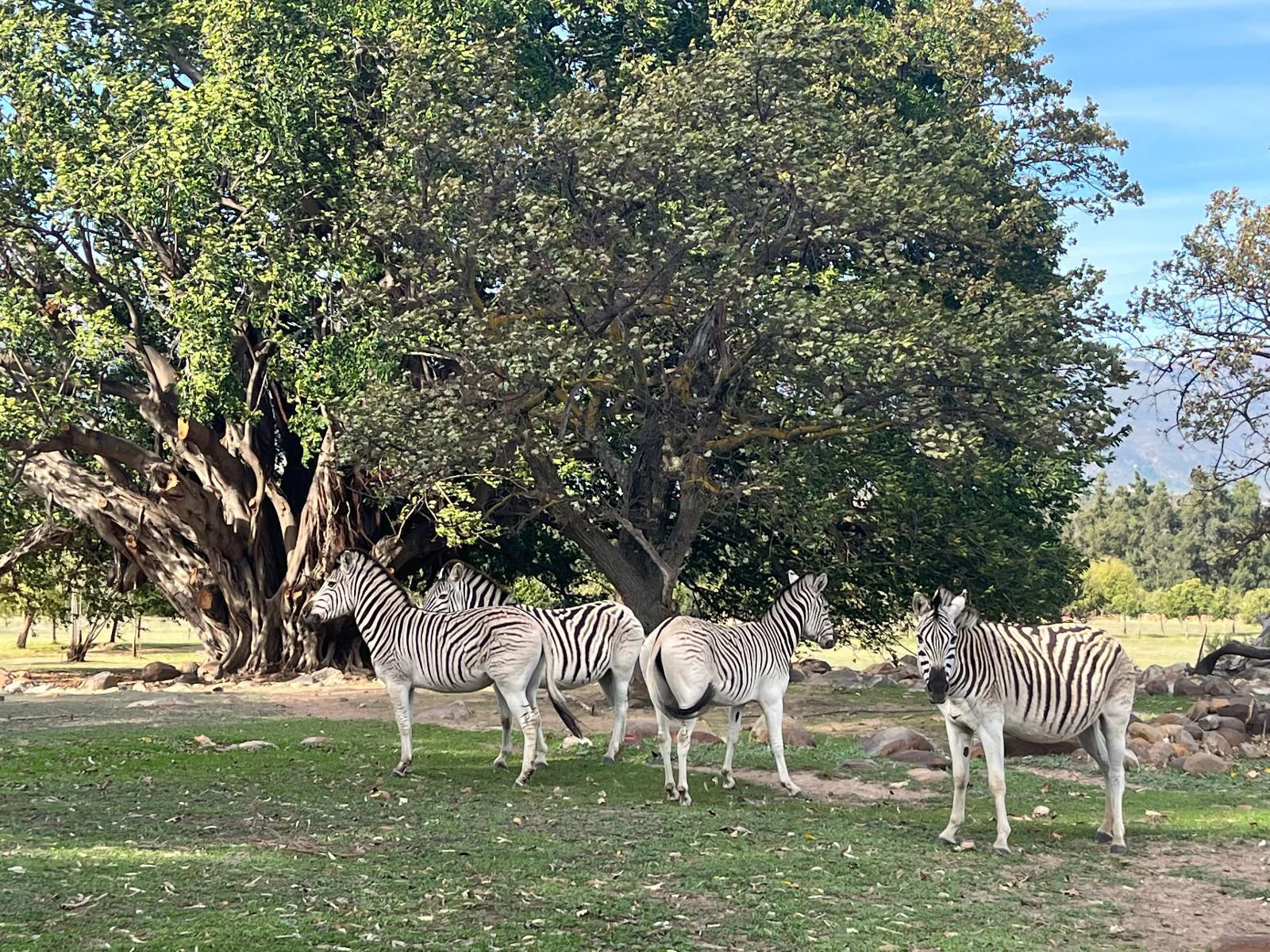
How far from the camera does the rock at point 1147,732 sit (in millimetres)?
16469

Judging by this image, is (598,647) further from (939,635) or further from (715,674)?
(939,635)

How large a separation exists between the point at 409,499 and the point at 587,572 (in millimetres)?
8508

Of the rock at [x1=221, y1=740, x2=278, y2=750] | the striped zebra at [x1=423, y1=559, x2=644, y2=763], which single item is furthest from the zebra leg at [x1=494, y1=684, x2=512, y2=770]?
the rock at [x1=221, y1=740, x2=278, y2=750]

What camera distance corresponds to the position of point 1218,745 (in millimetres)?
16438

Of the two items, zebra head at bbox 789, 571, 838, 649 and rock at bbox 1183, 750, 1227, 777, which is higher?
zebra head at bbox 789, 571, 838, 649

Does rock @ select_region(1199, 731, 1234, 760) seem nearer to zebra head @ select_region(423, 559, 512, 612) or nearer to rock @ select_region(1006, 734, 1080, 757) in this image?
rock @ select_region(1006, 734, 1080, 757)

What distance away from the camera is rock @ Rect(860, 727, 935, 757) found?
52.0 feet

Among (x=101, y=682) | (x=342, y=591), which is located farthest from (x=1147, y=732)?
(x=101, y=682)

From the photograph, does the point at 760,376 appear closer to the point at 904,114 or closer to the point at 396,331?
the point at 396,331

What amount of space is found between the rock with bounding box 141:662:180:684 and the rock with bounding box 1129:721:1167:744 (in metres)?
19.4

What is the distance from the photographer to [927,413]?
20031 mm

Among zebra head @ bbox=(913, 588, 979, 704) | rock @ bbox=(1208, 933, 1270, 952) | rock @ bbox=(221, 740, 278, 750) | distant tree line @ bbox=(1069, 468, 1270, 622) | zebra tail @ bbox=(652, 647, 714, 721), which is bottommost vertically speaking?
rock @ bbox=(221, 740, 278, 750)

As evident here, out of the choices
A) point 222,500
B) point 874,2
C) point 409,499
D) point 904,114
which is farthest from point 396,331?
Answer: point 874,2

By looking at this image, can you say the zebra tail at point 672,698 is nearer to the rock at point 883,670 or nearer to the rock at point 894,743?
the rock at point 894,743
